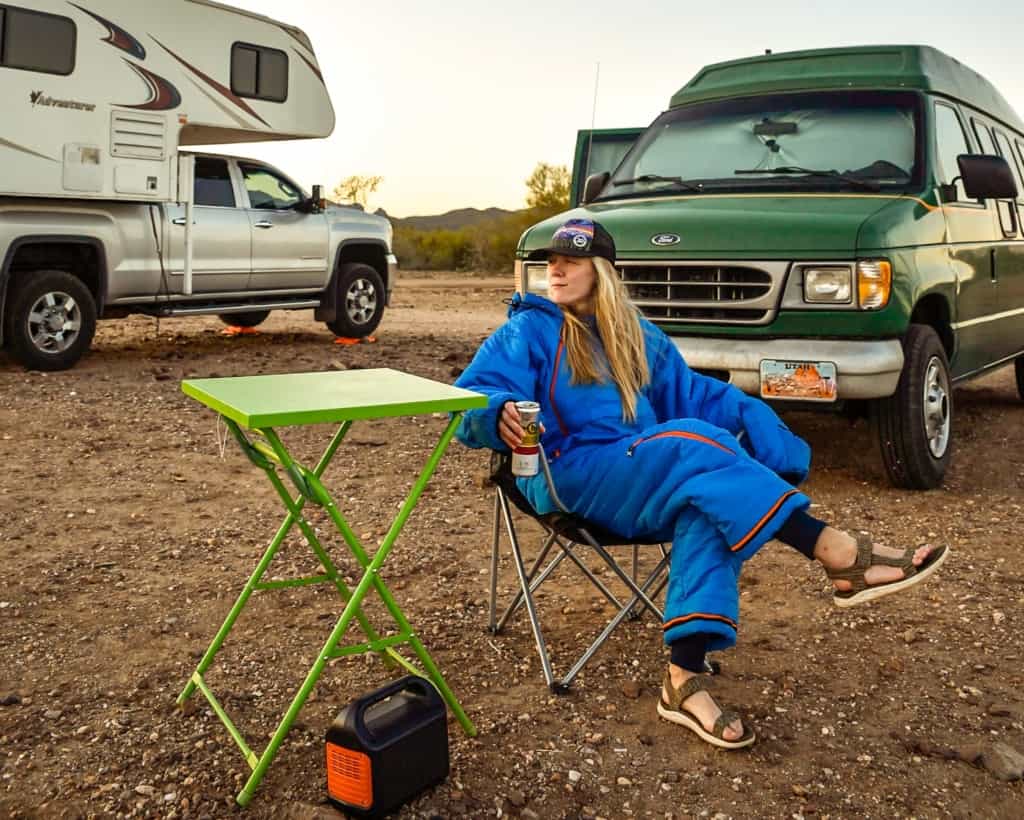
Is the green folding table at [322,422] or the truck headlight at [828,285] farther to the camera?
the truck headlight at [828,285]

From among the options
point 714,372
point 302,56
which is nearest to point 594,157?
point 302,56

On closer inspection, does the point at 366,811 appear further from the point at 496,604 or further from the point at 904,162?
the point at 904,162

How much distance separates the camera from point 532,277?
6070 mm

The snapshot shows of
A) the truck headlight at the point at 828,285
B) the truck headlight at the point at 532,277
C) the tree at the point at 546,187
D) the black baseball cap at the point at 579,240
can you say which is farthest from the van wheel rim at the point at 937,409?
the tree at the point at 546,187

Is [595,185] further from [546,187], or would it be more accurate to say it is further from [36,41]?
[546,187]

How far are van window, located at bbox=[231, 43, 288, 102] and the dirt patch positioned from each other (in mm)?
4794

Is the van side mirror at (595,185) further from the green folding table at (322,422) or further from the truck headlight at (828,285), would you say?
the green folding table at (322,422)

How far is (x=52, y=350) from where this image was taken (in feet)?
29.0

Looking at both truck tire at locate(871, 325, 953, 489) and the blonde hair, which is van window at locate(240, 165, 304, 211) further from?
the blonde hair

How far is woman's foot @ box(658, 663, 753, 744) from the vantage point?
3037mm

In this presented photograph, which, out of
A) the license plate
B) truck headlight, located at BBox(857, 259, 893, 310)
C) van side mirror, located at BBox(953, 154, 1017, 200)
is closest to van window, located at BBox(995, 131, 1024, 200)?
van side mirror, located at BBox(953, 154, 1017, 200)

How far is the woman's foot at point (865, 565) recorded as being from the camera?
10.3 feet

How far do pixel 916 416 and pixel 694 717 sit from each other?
2982mm

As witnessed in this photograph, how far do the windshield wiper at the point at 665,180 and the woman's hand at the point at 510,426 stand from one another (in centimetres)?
338
